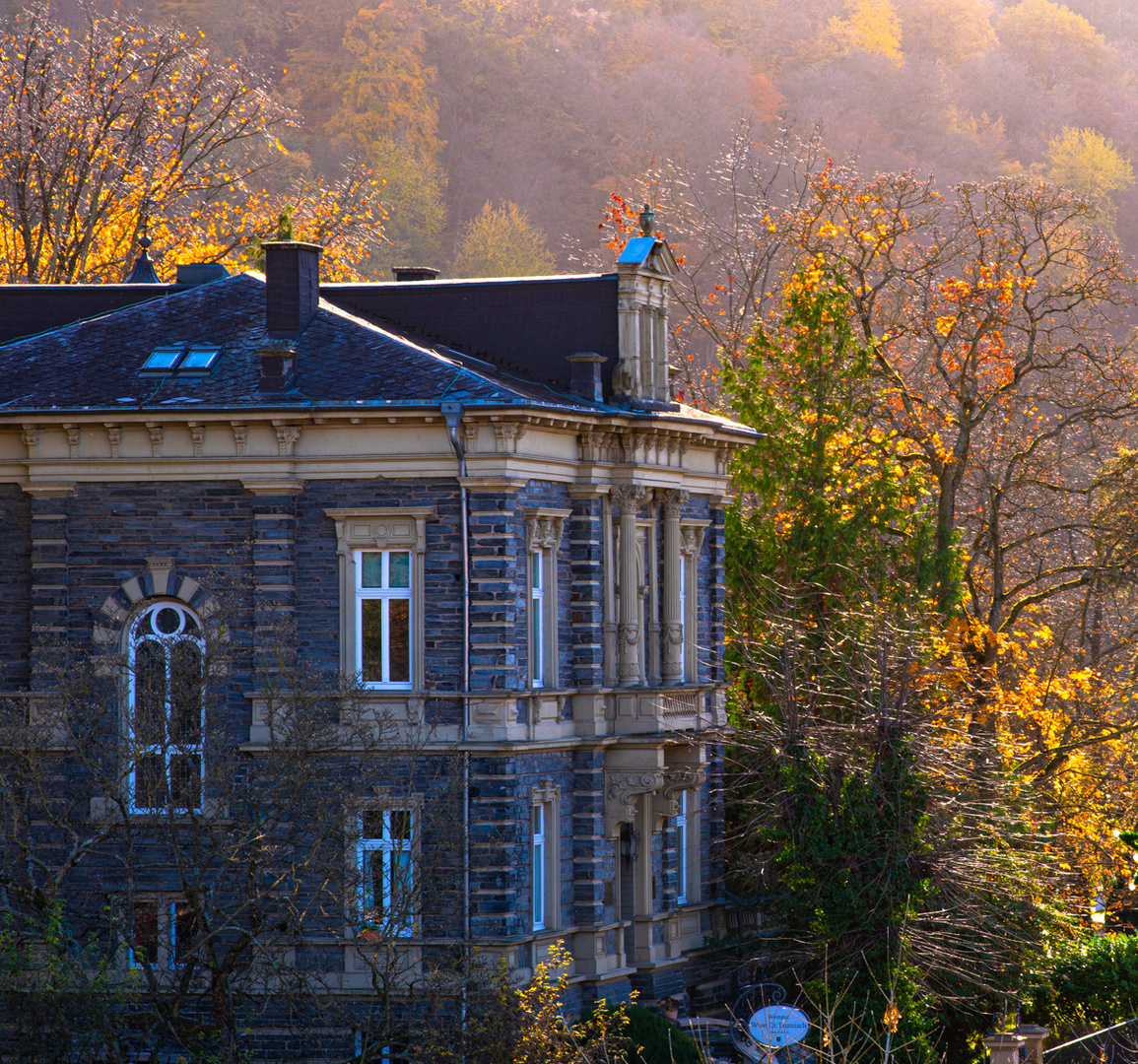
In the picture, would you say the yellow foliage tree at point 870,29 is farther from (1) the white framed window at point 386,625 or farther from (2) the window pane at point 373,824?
(2) the window pane at point 373,824

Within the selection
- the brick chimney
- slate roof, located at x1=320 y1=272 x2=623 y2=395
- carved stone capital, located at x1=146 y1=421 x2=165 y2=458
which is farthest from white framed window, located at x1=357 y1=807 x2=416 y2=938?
slate roof, located at x1=320 y1=272 x2=623 y2=395

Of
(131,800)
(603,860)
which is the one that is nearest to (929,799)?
(603,860)

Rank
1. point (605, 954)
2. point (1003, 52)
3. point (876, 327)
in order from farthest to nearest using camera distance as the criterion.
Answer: point (1003, 52), point (876, 327), point (605, 954)

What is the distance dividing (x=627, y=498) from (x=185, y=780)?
8.55 meters

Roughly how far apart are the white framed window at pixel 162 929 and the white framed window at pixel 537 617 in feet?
20.3

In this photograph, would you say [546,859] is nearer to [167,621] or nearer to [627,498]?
[627,498]

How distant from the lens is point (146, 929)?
86.4 ft

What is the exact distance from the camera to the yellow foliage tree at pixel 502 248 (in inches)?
3007

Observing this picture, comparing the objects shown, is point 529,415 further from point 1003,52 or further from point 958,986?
point 1003,52

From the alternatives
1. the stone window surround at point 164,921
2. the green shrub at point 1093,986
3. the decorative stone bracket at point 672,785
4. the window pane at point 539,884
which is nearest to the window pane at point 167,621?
the stone window surround at point 164,921

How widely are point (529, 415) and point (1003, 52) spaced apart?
7258 cm

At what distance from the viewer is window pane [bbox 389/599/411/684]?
28.1m

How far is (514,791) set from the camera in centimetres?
2795

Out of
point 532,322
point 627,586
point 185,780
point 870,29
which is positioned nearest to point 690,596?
point 627,586
